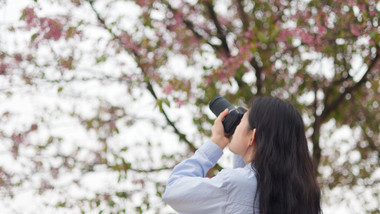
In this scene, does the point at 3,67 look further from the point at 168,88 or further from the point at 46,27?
the point at 168,88

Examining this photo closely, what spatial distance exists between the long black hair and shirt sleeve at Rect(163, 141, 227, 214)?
12 centimetres

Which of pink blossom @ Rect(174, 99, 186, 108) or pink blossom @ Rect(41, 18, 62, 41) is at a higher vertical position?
pink blossom @ Rect(174, 99, 186, 108)

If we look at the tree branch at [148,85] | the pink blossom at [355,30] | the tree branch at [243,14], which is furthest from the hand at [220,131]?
the tree branch at [243,14]

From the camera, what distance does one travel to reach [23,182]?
4.65 metres

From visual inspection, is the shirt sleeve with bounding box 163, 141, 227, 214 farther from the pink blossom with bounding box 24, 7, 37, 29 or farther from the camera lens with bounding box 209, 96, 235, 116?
the pink blossom with bounding box 24, 7, 37, 29

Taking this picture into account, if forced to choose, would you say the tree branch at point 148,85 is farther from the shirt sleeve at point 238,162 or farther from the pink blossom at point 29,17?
the shirt sleeve at point 238,162

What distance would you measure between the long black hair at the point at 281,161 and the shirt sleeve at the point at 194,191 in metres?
0.12

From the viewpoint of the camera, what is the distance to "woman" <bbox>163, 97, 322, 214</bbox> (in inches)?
61.3

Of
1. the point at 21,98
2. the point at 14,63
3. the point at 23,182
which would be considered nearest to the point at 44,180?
the point at 23,182

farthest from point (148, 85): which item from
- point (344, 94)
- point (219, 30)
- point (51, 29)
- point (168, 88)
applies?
point (344, 94)

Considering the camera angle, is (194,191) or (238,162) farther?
(238,162)

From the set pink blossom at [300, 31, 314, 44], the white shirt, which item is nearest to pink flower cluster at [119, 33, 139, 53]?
pink blossom at [300, 31, 314, 44]

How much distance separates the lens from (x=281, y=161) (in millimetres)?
1624

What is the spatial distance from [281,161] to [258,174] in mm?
88
